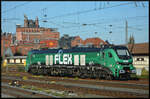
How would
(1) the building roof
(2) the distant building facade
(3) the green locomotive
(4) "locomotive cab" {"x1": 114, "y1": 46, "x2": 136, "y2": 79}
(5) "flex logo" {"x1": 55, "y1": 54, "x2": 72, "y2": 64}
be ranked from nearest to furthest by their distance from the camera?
1. (4) "locomotive cab" {"x1": 114, "y1": 46, "x2": 136, "y2": 79}
2. (3) the green locomotive
3. (5) "flex logo" {"x1": 55, "y1": 54, "x2": 72, "y2": 64}
4. (2) the distant building facade
5. (1) the building roof

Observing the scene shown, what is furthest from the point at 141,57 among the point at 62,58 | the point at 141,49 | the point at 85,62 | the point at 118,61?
the point at 118,61

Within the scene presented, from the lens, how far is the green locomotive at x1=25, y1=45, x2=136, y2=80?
24.7m

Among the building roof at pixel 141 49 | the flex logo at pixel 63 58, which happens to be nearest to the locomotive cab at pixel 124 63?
the flex logo at pixel 63 58

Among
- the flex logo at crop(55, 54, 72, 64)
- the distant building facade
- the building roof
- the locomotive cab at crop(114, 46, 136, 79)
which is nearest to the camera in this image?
the locomotive cab at crop(114, 46, 136, 79)

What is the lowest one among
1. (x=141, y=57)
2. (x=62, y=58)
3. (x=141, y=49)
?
(x=141, y=57)

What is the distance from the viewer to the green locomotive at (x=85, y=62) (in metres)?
24.7

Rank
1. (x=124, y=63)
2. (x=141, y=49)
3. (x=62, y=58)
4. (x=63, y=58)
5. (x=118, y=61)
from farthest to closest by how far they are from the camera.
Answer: (x=141, y=49) < (x=62, y=58) < (x=63, y=58) < (x=124, y=63) < (x=118, y=61)

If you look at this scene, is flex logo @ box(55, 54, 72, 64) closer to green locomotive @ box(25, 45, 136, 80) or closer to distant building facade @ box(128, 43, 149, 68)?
green locomotive @ box(25, 45, 136, 80)

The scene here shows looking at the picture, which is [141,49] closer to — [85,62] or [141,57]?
[141,57]

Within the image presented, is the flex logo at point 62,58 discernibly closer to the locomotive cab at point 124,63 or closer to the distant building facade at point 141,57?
the locomotive cab at point 124,63

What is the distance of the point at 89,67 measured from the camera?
27.4 m

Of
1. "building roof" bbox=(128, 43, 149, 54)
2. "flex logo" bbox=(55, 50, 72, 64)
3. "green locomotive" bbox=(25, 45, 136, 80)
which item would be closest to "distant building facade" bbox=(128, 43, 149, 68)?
"building roof" bbox=(128, 43, 149, 54)

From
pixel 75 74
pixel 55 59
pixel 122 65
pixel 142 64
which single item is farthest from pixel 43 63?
pixel 142 64

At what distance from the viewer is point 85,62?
92.3 feet
